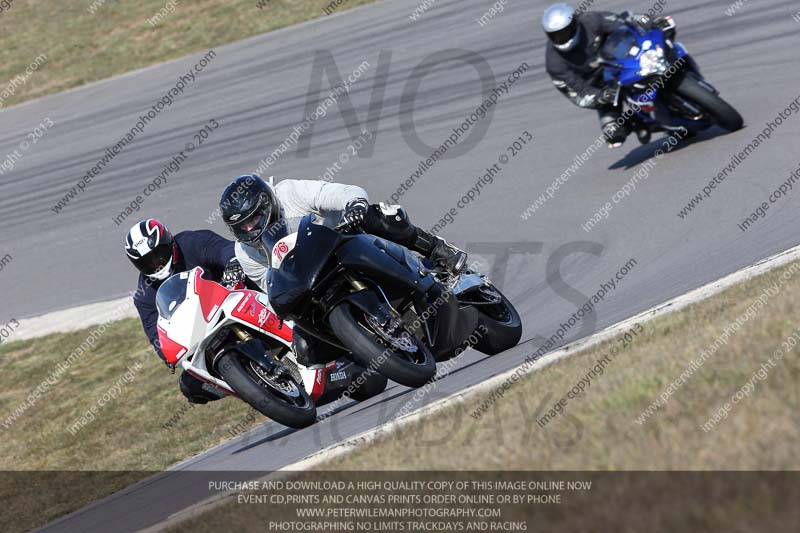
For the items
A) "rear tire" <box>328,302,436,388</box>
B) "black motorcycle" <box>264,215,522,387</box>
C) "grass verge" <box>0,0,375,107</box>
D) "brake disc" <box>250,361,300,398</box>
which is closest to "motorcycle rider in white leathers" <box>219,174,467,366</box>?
"black motorcycle" <box>264,215,522,387</box>

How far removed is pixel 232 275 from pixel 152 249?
847 millimetres

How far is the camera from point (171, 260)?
342 inches

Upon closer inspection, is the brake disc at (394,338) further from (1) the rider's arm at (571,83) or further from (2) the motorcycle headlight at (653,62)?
(1) the rider's arm at (571,83)

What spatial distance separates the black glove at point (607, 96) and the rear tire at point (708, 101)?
0.78 metres

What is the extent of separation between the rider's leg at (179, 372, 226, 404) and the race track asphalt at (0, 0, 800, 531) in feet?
1.71

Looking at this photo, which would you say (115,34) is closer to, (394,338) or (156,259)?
(156,259)

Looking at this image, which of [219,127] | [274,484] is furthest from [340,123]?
[274,484]

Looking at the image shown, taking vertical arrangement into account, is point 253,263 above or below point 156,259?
below

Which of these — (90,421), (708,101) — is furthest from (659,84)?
(90,421)

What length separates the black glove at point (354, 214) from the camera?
7.04 m

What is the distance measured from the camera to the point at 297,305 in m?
6.99

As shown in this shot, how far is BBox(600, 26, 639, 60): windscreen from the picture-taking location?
11809 mm

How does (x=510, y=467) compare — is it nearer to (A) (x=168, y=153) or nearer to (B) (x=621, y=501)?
(B) (x=621, y=501)

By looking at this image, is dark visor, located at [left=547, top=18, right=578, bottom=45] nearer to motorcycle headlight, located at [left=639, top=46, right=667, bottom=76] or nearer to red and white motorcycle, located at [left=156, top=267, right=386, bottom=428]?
motorcycle headlight, located at [left=639, top=46, right=667, bottom=76]
